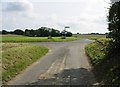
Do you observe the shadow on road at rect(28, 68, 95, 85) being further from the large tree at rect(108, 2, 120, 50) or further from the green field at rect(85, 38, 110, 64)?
the green field at rect(85, 38, 110, 64)

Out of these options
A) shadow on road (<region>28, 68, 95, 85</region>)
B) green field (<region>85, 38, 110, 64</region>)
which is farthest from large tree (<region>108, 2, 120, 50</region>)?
shadow on road (<region>28, 68, 95, 85</region>)

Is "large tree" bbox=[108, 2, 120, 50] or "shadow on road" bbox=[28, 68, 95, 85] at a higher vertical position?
"large tree" bbox=[108, 2, 120, 50]

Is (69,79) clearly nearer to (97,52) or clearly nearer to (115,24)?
(115,24)

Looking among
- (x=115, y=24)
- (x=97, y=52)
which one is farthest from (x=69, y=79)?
(x=97, y=52)

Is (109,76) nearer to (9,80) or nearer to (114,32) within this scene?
(9,80)

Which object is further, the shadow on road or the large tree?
the large tree

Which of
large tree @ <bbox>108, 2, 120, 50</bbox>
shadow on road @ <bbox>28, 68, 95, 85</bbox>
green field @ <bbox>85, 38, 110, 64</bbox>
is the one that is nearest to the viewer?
shadow on road @ <bbox>28, 68, 95, 85</bbox>

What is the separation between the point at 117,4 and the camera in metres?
25.3

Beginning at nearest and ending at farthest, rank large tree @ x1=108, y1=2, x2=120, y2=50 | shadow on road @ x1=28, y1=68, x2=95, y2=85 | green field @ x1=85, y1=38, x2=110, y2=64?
shadow on road @ x1=28, y1=68, x2=95, y2=85 < large tree @ x1=108, y1=2, x2=120, y2=50 < green field @ x1=85, y1=38, x2=110, y2=64

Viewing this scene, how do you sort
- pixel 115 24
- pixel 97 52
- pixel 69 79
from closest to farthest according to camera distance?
pixel 69 79
pixel 115 24
pixel 97 52

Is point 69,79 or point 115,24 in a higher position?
point 115,24

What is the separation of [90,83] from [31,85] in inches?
121

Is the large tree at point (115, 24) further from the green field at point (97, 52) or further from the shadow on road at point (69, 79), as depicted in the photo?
the shadow on road at point (69, 79)

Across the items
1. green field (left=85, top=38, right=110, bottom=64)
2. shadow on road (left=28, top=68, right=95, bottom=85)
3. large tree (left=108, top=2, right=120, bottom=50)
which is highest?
large tree (left=108, top=2, right=120, bottom=50)
